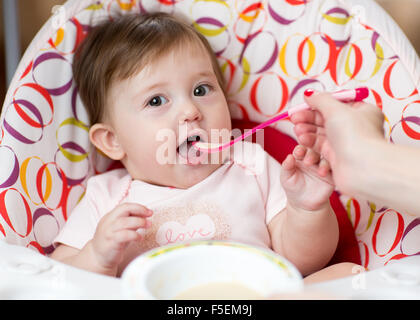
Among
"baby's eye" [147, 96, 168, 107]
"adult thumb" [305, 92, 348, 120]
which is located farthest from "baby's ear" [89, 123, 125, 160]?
"adult thumb" [305, 92, 348, 120]

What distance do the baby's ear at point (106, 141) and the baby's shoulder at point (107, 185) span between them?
4 cm

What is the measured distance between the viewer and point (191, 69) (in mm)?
993

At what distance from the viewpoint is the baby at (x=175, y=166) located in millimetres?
920

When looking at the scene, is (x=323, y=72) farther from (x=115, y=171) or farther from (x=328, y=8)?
(x=115, y=171)

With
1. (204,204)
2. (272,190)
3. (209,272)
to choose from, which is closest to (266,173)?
(272,190)

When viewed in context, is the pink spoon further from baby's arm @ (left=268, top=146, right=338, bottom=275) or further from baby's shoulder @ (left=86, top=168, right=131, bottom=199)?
baby's shoulder @ (left=86, top=168, right=131, bottom=199)

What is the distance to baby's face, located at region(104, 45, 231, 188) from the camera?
957 millimetres

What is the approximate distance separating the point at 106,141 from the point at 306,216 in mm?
431

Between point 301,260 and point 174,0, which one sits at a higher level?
point 174,0

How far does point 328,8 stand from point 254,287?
0.72m

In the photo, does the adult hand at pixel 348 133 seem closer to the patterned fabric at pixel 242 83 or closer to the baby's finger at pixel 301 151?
the baby's finger at pixel 301 151

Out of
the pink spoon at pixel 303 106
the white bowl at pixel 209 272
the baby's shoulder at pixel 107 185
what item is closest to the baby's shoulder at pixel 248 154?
the pink spoon at pixel 303 106

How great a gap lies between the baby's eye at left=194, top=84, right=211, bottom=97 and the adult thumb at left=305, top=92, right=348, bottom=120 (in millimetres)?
320

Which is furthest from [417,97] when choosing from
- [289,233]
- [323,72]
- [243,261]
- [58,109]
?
[58,109]
